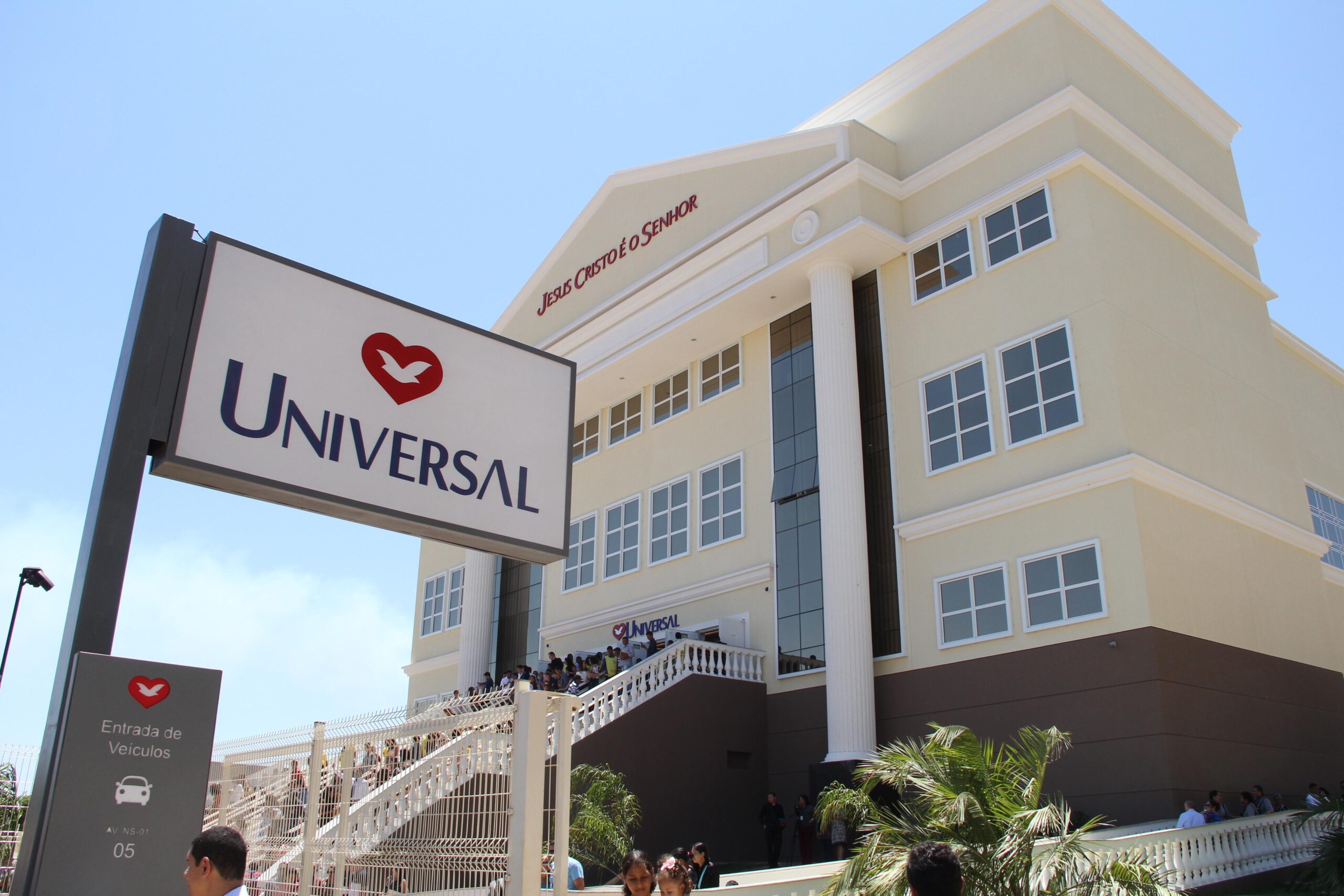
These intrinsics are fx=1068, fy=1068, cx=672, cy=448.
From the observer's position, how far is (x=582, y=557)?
3030 cm

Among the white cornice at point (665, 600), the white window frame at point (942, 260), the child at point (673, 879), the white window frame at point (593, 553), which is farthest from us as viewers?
the white window frame at point (593, 553)

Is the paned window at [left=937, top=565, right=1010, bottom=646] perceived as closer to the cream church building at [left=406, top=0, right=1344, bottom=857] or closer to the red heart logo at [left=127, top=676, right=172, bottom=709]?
the cream church building at [left=406, top=0, right=1344, bottom=857]

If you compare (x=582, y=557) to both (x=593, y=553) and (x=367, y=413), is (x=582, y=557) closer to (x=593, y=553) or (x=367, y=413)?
(x=593, y=553)

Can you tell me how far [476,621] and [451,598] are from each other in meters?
3.31

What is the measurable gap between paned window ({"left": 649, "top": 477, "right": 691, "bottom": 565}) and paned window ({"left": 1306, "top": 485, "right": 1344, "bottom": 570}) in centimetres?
1472

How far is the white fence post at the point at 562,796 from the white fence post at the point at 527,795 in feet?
0.37

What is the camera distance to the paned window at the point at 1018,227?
824 inches

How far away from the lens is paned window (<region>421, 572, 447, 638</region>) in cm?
3584

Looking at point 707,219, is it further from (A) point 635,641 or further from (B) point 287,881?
(B) point 287,881

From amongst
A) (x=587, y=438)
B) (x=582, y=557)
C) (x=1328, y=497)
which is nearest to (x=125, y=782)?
(x=582, y=557)

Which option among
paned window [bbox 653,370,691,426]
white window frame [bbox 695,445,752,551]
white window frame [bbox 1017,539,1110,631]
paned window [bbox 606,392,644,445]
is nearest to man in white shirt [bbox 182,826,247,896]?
white window frame [bbox 1017,539,1110,631]

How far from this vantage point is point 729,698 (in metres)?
22.5

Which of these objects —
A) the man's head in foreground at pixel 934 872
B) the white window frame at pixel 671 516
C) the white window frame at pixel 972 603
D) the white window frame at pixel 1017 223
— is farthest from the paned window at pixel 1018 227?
the man's head in foreground at pixel 934 872

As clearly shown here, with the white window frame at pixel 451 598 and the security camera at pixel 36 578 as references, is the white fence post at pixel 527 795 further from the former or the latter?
the white window frame at pixel 451 598
